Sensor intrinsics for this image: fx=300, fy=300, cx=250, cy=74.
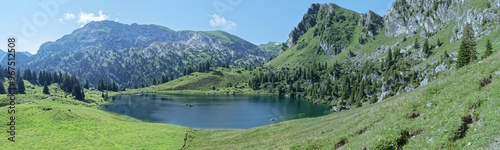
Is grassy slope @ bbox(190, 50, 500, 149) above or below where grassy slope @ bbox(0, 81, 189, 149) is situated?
above

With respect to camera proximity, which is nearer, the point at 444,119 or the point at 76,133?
the point at 444,119

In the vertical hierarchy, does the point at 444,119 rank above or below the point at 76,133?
above

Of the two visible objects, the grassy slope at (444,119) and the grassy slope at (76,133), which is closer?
the grassy slope at (444,119)

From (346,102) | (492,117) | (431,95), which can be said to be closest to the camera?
(492,117)

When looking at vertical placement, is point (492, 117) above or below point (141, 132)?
above

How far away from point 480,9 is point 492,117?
206m

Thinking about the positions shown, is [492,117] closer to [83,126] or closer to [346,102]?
[83,126]

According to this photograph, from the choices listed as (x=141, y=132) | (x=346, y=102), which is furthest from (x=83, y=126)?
(x=346, y=102)

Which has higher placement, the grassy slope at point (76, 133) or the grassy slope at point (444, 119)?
the grassy slope at point (444, 119)

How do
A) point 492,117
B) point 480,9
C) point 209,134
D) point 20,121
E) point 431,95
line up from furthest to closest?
point 480,9
point 209,134
point 20,121
point 431,95
point 492,117

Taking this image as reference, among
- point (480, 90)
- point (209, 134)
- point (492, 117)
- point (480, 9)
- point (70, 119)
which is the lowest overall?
point (209, 134)

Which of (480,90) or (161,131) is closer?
(480,90)

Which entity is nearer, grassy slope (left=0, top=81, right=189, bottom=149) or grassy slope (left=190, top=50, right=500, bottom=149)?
grassy slope (left=190, top=50, right=500, bottom=149)

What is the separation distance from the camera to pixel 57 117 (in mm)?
88750
